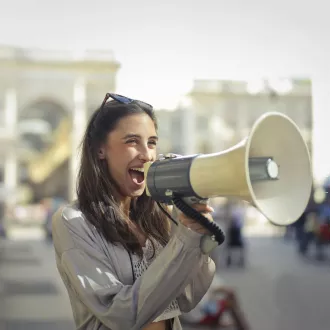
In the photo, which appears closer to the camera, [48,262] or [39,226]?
[48,262]

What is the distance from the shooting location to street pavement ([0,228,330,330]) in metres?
4.79

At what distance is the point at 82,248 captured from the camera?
921mm

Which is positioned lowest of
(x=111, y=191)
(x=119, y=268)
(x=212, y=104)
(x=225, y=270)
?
(x=225, y=270)

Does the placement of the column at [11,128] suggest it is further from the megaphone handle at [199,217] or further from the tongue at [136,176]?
the megaphone handle at [199,217]

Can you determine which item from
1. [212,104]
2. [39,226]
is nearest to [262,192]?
[212,104]

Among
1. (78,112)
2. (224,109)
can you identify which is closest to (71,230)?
(224,109)

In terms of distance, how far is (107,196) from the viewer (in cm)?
102

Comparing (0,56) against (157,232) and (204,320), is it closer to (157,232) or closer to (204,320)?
(204,320)

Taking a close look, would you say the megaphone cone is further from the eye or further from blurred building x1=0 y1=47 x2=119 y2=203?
blurred building x1=0 y1=47 x2=119 y2=203

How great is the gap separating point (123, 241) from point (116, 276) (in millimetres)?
61

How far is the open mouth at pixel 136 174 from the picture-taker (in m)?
1.02

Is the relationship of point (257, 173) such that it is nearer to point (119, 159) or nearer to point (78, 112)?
point (119, 159)

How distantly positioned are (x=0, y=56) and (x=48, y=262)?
104 inches

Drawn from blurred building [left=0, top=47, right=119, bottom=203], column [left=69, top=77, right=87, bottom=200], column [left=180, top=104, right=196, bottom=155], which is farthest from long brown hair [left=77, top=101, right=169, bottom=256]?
column [left=180, top=104, right=196, bottom=155]
